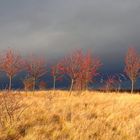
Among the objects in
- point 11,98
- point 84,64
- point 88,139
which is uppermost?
point 84,64

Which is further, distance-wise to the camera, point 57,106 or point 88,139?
point 57,106

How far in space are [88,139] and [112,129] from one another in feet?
6.12

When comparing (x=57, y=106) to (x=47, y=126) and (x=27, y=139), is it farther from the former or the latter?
(x=27, y=139)

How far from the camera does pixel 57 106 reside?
15875 millimetres

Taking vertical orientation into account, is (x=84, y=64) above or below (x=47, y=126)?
above

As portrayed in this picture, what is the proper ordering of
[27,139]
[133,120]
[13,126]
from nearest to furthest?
1. [27,139]
2. [13,126]
3. [133,120]

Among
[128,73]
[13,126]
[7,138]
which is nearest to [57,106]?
[13,126]

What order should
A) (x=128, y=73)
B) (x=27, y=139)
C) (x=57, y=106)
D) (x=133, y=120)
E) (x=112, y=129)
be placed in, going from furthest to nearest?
(x=128, y=73)
(x=57, y=106)
(x=133, y=120)
(x=112, y=129)
(x=27, y=139)

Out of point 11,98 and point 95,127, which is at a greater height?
point 11,98

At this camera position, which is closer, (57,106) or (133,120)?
(133,120)

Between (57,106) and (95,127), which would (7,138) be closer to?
(95,127)

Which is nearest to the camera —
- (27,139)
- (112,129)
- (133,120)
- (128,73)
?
(27,139)

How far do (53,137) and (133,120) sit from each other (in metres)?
3.95

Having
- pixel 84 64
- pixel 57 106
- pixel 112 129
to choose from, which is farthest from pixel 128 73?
pixel 112 129
